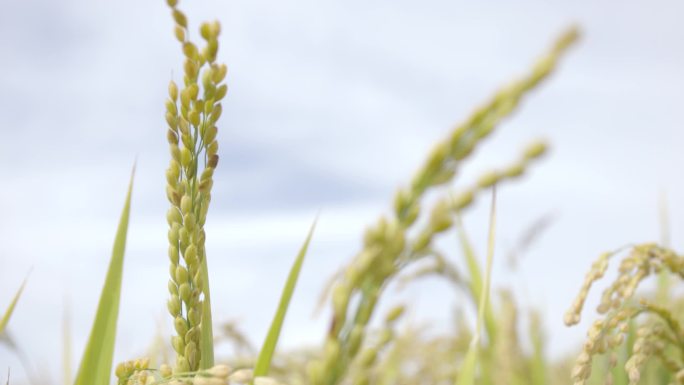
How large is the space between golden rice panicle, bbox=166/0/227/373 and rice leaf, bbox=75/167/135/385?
0.72ft

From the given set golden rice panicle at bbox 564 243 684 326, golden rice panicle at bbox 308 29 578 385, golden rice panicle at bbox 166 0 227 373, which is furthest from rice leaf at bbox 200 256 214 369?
golden rice panicle at bbox 564 243 684 326

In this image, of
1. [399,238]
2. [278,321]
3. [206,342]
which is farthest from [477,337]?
[399,238]

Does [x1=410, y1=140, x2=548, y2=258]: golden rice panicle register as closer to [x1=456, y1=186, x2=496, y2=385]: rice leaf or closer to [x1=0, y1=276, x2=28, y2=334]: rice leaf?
[x1=456, y1=186, x2=496, y2=385]: rice leaf

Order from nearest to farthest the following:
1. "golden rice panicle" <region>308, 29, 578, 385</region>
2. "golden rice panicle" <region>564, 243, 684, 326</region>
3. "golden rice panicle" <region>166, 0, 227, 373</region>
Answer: "golden rice panicle" <region>308, 29, 578, 385</region> → "golden rice panicle" <region>166, 0, 227, 373</region> → "golden rice panicle" <region>564, 243, 684, 326</region>

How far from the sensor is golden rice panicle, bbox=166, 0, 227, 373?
103 cm

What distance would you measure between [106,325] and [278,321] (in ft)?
0.98

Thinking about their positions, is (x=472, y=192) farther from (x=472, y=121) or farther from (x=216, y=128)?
(x=216, y=128)

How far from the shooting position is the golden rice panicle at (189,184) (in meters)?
1.03

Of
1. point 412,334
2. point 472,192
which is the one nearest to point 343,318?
point 472,192

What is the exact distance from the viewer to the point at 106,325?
4.14ft

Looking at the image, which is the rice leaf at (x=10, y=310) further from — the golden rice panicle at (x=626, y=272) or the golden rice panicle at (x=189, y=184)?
the golden rice panicle at (x=626, y=272)

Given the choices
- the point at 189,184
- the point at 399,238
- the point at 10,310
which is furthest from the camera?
the point at 10,310

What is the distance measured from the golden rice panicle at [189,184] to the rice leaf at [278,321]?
0.12 meters

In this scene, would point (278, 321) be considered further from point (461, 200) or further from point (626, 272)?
point (626, 272)
